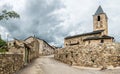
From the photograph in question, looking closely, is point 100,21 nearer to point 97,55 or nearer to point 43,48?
point 43,48

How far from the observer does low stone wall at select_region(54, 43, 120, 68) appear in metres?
28.8

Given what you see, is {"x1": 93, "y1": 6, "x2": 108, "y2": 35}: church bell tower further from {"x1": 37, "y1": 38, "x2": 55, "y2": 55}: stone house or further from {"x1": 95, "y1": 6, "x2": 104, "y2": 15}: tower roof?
{"x1": 37, "y1": 38, "x2": 55, "y2": 55}: stone house

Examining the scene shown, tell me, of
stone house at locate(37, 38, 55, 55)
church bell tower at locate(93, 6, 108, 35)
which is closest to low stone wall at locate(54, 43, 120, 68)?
stone house at locate(37, 38, 55, 55)

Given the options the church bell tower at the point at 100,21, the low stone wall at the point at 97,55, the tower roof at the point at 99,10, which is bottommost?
the low stone wall at the point at 97,55

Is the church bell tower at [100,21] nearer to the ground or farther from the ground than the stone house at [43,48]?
farther from the ground

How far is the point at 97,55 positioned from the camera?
29672 millimetres

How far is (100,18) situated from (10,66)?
173 ft

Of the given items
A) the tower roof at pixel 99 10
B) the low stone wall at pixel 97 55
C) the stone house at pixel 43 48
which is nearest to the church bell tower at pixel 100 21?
the tower roof at pixel 99 10

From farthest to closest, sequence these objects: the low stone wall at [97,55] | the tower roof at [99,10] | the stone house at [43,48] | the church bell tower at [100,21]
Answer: the tower roof at [99,10] < the church bell tower at [100,21] < the stone house at [43,48] < the low stone wall at [97,55]

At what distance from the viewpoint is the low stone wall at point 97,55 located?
94.6 ft

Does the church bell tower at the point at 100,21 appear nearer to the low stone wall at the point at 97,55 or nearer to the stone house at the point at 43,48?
the stone house at the point at 43,48

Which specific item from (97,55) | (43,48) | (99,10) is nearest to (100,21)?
(99,10)

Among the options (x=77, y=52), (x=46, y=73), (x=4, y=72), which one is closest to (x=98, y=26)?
(x=77, y=52)

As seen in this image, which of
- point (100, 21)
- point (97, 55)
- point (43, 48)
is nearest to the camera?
point (97, 55)
